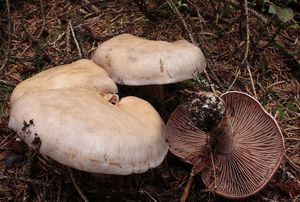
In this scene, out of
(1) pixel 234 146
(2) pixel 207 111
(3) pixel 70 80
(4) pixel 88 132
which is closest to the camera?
(4) pixel 88 132

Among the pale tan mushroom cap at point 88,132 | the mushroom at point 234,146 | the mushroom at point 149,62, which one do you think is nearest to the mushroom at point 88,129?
the pale tan mushroom cap at point 88,132

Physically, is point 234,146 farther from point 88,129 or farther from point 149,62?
point 88,129

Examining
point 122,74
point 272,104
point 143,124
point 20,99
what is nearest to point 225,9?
→ point 272,104

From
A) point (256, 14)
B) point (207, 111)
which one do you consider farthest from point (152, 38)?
point (207, 111)

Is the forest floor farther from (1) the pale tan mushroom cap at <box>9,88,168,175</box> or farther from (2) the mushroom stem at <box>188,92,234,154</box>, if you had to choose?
(2) the mushroom stem at <box>188,92,234,154</box>

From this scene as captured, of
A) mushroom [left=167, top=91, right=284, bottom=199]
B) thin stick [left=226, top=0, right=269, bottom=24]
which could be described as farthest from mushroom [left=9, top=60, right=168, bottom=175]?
thin stick [left=226, top=0, right=269, bottom=24]

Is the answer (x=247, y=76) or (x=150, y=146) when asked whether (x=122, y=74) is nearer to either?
(x=150, y=146)
